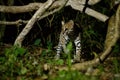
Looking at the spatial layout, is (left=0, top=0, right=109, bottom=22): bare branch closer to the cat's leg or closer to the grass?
the grass

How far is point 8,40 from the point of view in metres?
7.95

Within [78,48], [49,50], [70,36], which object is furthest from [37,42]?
[78,48]

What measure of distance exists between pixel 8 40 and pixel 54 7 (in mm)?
1539

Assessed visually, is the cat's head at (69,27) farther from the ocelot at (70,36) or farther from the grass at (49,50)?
the grass at (49,50)

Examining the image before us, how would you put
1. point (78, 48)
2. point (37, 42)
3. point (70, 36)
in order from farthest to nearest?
point (37, 42), point (70, 36), point (78, 48)

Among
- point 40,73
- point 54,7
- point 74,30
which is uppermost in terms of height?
point 54,7

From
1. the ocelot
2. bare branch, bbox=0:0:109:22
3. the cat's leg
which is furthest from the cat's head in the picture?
bare branch, bbox=0:0:109:22

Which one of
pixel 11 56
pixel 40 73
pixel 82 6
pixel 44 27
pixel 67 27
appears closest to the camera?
pixel 40 73

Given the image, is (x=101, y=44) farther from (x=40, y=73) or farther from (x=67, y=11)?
(x=40, y=73)

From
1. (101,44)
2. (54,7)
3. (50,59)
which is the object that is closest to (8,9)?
(54,7)

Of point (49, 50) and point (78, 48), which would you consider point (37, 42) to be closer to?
point (49, 50)

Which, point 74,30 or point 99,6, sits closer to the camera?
point 74,30

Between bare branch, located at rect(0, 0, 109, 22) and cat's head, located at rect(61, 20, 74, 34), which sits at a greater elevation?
bare branch, located at rect(0, 0, 109, 22)

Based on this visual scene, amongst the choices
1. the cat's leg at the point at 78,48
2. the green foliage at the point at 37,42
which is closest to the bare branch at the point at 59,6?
the cat's leg at the point at 78,48
